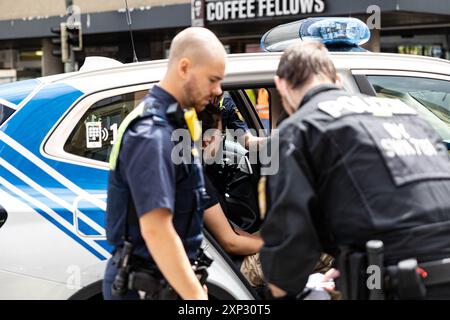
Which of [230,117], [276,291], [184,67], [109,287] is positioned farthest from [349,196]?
[230,117]

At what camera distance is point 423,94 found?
2664 mm

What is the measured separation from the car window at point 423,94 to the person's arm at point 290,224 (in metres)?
0.93

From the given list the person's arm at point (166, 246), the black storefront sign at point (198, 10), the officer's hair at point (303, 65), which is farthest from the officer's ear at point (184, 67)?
the black storefront sign at point (198, 10)

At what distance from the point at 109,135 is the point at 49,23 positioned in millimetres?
13258

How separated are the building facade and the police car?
7.51 m

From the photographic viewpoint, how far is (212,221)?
2504 millimetres

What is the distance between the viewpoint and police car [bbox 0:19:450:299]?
2.19m

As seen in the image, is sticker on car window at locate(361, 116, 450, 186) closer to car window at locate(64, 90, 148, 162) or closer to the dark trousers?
the dark trousers

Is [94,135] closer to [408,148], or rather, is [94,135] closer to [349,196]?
[349,196]

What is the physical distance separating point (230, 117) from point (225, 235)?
101 cm

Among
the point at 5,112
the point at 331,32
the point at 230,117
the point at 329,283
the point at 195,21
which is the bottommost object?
the point at 329,283

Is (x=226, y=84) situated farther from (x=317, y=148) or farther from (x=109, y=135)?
(x=317, y=148)

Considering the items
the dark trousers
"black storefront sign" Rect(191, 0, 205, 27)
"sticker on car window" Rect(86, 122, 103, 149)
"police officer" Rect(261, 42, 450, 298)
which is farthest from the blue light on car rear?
"black storefront sign" Rect(191, 0, 205, 27)
